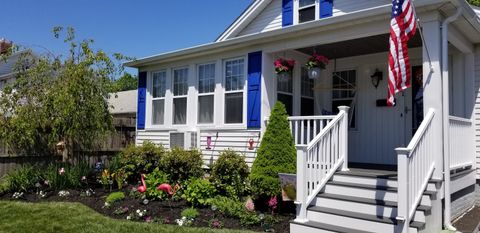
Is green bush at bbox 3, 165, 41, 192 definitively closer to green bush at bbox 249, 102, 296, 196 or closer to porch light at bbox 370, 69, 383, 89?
green bush at bbox 249, 102, 296, 196

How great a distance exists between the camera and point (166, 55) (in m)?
9.56

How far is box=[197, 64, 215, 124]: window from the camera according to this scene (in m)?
9.12

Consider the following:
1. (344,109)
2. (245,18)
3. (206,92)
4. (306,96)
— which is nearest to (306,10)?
(245,18)

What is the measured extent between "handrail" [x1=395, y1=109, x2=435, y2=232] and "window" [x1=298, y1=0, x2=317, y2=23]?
5.24 meters

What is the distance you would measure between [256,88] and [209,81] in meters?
1.54

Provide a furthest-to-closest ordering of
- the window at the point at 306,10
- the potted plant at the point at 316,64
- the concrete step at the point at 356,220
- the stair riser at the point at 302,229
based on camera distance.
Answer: the window at the point at 306,10 < the potted plant at the point at 316,64 < the stair riser at the point at 302,229 < the concrete step at the point at 356,220

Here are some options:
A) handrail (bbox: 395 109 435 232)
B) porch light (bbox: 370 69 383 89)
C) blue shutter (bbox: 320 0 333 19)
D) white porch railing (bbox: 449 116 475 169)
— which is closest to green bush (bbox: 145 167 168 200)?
handrail (bbox: 395 109 435 232)

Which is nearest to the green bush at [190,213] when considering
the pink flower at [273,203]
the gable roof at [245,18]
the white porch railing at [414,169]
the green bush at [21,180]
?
the pink flower at [273,203]

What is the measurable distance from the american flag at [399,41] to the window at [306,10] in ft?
16.4

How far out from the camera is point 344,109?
627 centimetres

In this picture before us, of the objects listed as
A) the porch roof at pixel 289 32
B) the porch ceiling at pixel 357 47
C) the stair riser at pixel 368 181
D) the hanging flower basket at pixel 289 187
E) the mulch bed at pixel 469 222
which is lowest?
the mulch bed at pixel 469 222

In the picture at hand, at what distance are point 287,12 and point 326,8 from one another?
113 centimetres

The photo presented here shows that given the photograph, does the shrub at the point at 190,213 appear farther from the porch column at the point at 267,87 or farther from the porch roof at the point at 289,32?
the porch roof at the point at 289,32

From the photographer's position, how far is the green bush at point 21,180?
831cm
